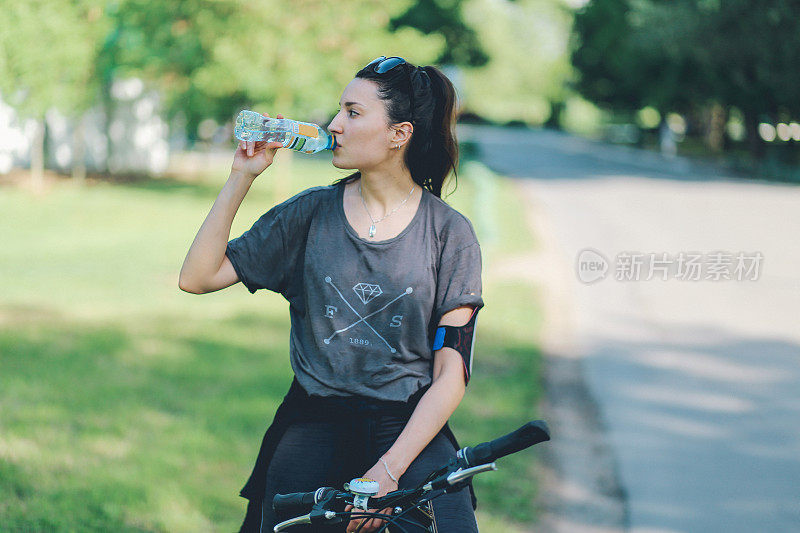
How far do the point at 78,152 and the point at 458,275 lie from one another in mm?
26324

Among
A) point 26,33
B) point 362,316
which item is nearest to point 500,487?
point 362,316

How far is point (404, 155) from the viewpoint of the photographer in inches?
106

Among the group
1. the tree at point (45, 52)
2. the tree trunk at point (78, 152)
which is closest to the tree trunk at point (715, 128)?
the tree trunk at point (78, 152)

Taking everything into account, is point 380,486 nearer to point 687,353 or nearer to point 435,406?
point 435,406

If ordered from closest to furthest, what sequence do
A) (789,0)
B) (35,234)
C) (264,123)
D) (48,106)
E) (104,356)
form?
(264,123) < (104,356) < (35,234) < (48,106) < (789,0)

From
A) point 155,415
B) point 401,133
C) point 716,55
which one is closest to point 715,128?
point 716,55

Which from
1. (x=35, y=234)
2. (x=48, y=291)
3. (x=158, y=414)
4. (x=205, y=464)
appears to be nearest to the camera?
(x=205, y=464)

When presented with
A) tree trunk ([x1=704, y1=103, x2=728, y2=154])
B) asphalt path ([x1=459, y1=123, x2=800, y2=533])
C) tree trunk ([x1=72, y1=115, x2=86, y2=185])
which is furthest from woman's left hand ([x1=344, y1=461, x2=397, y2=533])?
tree trunk ([x1=704, y1=103, x2=728, y2=154])

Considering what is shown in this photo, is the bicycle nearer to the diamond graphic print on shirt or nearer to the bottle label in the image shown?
the diamond graphic print on shirt

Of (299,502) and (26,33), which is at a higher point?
(26,33)

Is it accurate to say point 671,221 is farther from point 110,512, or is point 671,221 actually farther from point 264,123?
point 264,123

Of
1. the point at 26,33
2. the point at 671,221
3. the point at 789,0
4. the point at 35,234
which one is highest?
the point at 789,0

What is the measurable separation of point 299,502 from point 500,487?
3.34m

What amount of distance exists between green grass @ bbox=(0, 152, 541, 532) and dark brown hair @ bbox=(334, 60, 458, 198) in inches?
102
